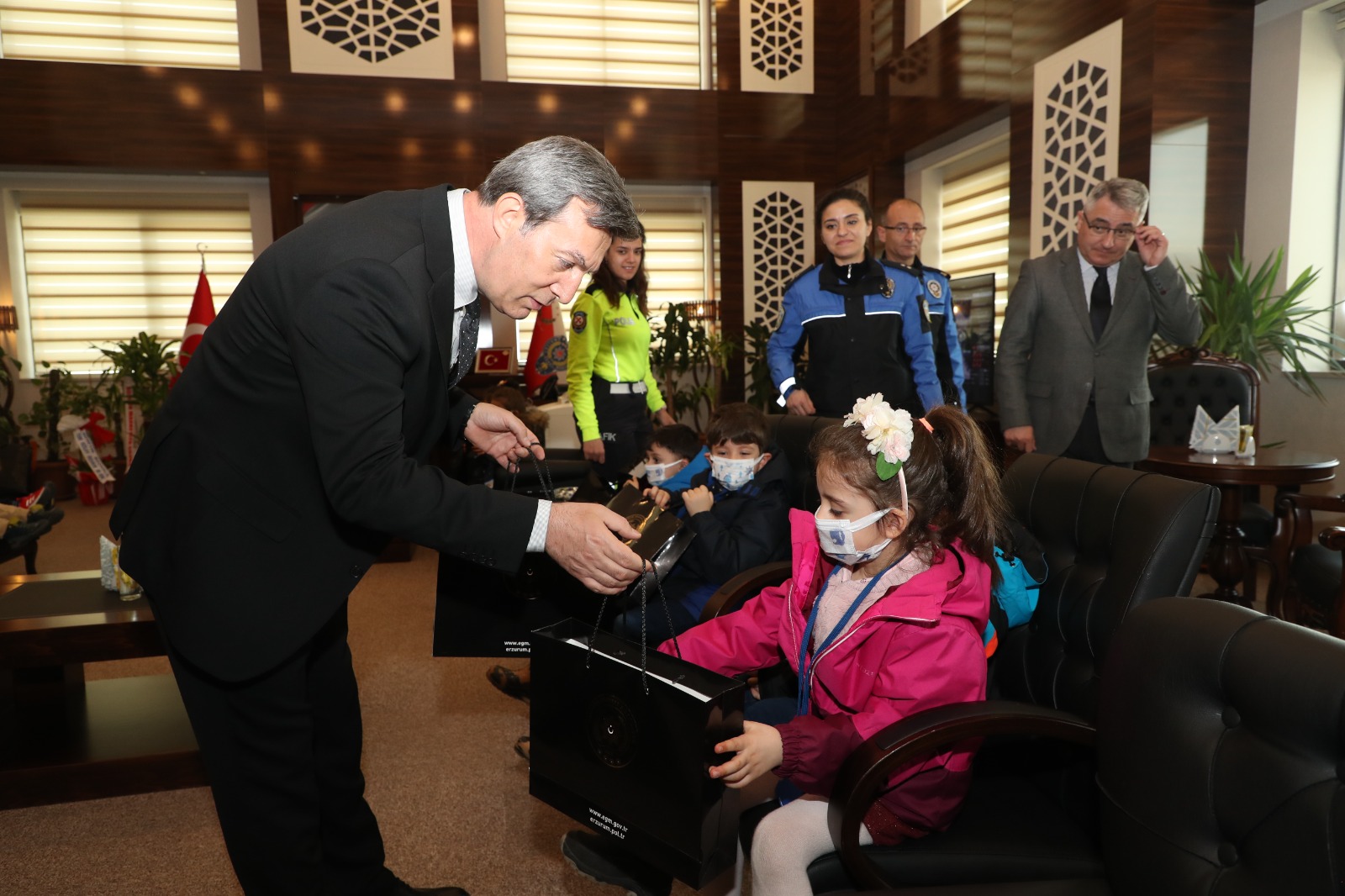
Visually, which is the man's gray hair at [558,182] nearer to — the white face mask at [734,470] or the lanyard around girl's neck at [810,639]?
the lanyard around girl's neck at [810,639]

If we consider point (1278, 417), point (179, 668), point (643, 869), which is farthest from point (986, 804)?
point (1278, 417)

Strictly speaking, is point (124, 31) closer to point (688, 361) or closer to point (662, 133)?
point (662, 133)

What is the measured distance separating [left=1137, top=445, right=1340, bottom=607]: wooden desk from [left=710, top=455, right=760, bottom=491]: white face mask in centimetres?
168

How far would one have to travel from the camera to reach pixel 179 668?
1.39 m

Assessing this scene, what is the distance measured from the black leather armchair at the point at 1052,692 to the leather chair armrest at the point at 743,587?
0.55 meters

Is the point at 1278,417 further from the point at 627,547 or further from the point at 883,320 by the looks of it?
the point at 627,547

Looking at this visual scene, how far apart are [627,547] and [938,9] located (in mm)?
A: 6498

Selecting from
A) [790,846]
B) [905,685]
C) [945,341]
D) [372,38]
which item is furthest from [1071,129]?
[372,38]

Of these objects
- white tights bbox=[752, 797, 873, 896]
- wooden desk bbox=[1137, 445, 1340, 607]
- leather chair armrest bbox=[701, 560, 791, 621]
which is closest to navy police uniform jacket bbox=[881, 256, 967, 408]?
wooden desk bbox=[1137, 445, 1340, 607]

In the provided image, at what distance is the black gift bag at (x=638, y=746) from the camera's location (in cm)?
117

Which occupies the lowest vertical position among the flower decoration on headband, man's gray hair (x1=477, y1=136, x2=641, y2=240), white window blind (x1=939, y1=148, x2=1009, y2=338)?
the flower decoration on headband

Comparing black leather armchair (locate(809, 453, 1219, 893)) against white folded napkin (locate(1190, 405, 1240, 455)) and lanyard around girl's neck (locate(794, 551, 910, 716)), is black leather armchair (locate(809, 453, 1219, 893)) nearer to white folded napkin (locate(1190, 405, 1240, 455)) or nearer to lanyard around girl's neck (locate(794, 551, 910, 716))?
lanyard around girl's neck (locate(794, 551, 910, 716))

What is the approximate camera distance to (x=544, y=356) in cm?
674

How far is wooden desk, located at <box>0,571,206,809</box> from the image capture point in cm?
238
